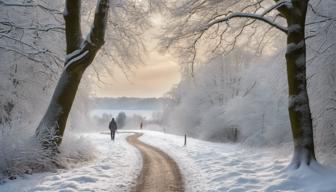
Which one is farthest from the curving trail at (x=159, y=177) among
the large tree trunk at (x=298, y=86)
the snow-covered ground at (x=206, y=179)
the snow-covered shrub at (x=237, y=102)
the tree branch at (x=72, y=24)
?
the tree branch at (x=72, y=24)

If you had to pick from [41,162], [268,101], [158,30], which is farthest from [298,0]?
[268,101]

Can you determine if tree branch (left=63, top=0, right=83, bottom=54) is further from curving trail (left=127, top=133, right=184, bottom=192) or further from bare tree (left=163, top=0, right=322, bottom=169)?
curving trail (left=127, top=133, right=184, bottom=192)

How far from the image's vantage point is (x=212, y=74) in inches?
Answer: 1762

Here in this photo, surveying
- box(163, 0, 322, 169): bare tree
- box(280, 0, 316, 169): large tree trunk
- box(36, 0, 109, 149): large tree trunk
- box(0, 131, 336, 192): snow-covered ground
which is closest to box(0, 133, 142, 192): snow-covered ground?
box(0, 131, 336, 192): snow-covered ground

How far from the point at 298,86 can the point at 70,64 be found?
755 cm

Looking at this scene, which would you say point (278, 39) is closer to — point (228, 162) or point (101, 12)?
point (228, 162)

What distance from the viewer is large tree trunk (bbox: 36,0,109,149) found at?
13312 millimetres

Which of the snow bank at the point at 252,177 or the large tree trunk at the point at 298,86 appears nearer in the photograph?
the snow bank at the point at 252,177

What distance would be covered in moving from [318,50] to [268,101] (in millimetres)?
15669

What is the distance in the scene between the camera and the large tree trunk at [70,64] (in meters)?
13.3

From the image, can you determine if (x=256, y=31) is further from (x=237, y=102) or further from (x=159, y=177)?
(x=237, y=102)

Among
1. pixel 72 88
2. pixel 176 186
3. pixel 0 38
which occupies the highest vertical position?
pixel 0 38

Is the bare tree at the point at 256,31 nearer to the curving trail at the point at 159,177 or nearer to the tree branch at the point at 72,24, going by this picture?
the tree branch at the point at 72,24

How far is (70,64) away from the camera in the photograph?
13.5 m
